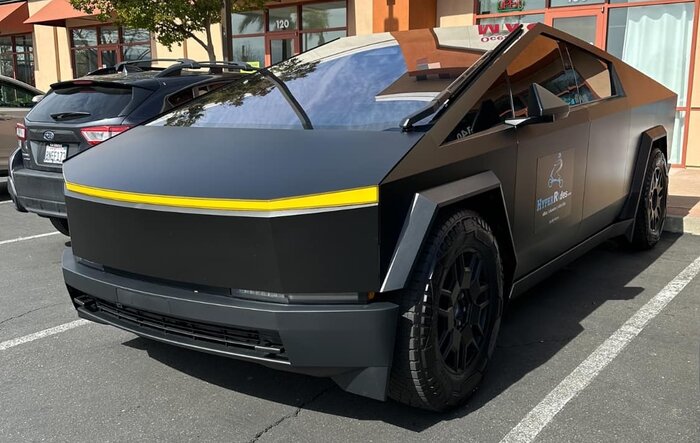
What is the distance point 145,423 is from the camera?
2891mm

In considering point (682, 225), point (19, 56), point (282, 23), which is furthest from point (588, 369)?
point (19, 56)

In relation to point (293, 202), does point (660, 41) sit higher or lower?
higher

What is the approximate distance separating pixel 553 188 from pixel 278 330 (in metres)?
1.87

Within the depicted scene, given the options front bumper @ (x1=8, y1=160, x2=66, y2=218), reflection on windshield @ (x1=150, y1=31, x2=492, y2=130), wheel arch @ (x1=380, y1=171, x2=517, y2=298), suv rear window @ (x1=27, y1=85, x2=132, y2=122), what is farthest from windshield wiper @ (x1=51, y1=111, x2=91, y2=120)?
wheel arch @ (x1=380, y1=171, x2=517, y2=298)

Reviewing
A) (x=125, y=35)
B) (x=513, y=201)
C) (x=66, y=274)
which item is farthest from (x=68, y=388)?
(x=125, y=35)

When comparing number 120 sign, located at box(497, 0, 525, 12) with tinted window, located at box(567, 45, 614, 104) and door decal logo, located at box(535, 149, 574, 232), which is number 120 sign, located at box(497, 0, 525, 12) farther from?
door decal logo, located at box(535, 149, 574, 232)

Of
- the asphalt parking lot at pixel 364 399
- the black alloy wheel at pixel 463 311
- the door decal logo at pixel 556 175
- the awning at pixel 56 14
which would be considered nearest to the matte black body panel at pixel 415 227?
the black alloy wheel at pixel 463 311

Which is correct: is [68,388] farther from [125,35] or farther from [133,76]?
[125,35]

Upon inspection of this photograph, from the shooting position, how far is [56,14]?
17750mm

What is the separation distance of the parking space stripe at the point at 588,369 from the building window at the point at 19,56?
23.2 m

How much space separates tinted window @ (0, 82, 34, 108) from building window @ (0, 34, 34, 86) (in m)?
15.4

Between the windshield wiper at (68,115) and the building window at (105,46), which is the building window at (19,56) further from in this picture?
the windshield wiper at (68,115)

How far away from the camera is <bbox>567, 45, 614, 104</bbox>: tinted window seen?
13.5ft

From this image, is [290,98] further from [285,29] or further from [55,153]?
[285,29]
